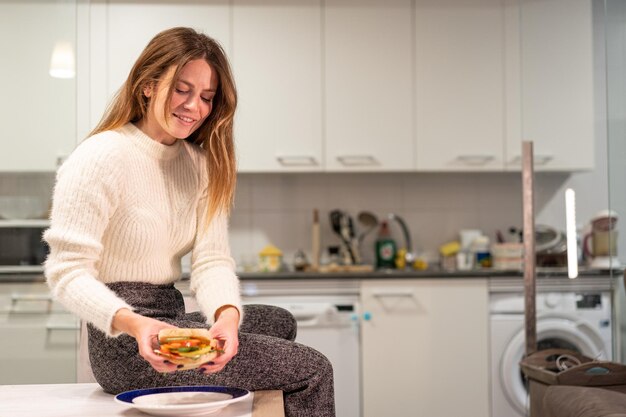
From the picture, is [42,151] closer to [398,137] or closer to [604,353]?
[604,353]

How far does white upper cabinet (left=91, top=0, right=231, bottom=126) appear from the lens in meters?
4.17

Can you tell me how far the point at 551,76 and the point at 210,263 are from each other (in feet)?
6.13

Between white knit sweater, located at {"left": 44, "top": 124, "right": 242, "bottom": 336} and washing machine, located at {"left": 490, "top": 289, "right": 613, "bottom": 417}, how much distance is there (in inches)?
60.3

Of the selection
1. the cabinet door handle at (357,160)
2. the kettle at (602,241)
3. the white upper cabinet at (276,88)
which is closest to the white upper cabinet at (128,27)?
the white upper cabinet at (276,88)

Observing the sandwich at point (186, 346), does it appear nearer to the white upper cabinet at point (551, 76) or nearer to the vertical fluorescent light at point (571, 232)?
the vertical fluorescent light at point (571, 232)

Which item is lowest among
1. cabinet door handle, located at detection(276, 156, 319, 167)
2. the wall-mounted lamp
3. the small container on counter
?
the small container on counter

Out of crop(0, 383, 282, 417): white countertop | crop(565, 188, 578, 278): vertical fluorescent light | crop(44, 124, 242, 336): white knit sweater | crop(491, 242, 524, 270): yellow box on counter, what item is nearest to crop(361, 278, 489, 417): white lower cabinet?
crop(491, 242, 524, 270): yellow box on counter

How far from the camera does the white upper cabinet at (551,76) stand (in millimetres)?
3105

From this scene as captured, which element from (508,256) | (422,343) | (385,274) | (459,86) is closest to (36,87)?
(385,274)

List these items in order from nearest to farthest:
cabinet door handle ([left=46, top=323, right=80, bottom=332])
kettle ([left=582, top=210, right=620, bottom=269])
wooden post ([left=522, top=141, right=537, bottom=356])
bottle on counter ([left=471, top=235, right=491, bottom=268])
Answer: cabinet door handle ([left=46, top=323, right=80, bottom=332]) < kettle ([left=582, top=210, right=620, bottom=269]) < wooden post ([left=522, top=141, right=537, bottom=356]) < bottle on counter ([left=471, top=235, right=491, bottom=268])

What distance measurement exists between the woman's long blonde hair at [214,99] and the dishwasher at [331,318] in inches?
80.2

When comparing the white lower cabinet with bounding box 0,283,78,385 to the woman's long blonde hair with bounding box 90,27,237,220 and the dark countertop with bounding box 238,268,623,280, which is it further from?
the dark countertop with bounding box 238,268,623,280

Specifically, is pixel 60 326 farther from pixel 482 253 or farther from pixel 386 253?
pixel 482 253

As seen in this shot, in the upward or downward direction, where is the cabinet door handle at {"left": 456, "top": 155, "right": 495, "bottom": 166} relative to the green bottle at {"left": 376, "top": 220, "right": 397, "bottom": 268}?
upward
